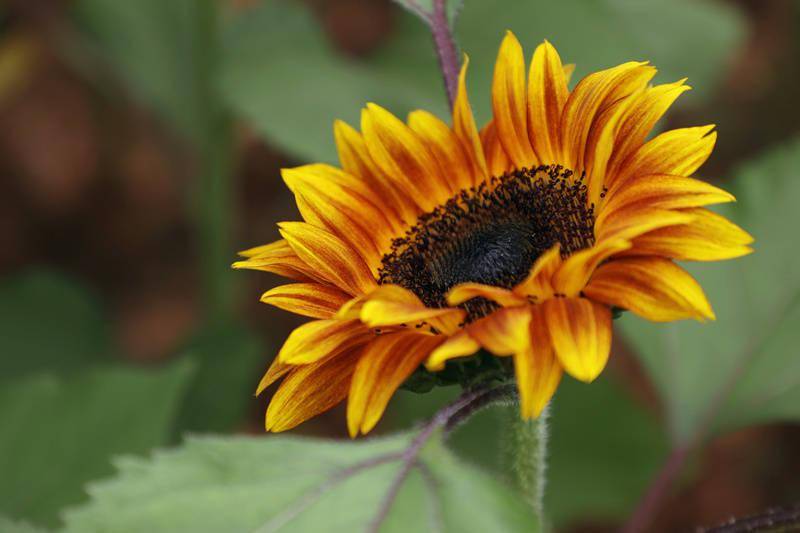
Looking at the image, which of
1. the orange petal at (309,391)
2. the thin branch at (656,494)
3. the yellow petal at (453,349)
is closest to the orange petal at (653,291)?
the yellow petal at (453,349)

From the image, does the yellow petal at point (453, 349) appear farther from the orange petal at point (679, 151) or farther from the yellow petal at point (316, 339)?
the orange petal at point (679, 151)

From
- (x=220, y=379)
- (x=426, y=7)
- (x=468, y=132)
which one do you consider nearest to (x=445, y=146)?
(x=468, y=132)

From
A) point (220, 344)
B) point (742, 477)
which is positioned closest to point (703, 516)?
point (742, 477)

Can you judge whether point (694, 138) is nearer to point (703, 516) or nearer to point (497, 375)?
point (497, 375)

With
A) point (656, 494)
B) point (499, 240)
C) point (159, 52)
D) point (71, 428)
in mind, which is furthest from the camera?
point (159, 52)

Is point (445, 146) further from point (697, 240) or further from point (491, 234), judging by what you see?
point (697, 240)
